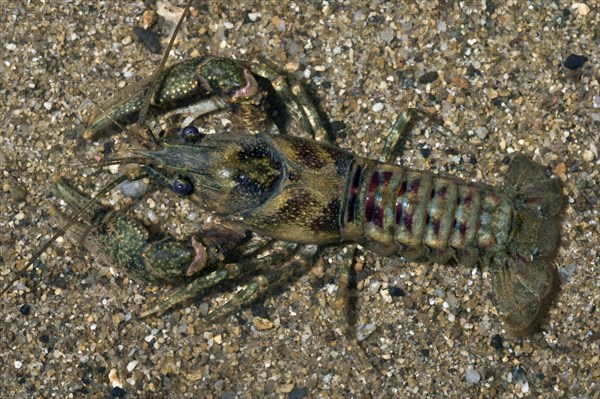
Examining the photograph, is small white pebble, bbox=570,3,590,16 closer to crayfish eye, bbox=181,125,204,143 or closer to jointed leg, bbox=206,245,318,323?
jointed leg, bbox=206,245,318,323

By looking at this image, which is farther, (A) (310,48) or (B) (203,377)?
(A) (310,48)

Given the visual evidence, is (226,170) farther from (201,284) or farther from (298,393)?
(298,393)

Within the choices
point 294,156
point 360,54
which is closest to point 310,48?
point 360,54

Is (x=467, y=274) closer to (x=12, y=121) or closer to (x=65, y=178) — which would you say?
(x=65, y=178)

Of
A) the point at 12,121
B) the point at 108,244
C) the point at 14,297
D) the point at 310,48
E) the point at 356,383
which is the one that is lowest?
the point at 356,383

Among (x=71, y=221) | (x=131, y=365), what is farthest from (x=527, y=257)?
(x=71, y=221)

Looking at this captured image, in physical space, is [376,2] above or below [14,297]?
above

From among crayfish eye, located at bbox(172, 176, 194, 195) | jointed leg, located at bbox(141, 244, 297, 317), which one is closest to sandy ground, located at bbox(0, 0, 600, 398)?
jointed leg, located at bbox(141, 244, 297, 317)
